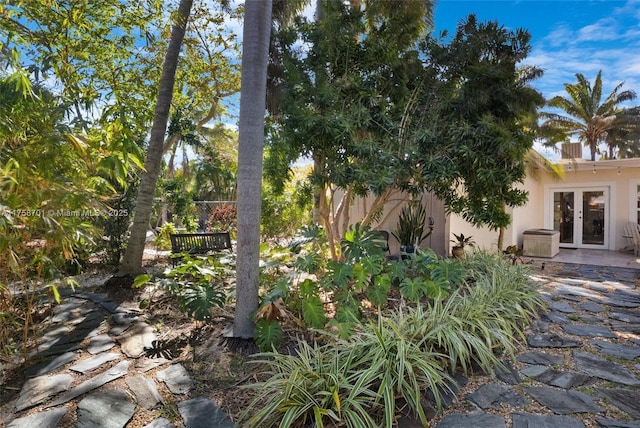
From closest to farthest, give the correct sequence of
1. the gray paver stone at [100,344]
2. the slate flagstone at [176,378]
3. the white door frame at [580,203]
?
1. the slate flagstone at [176,378]
2. the gray paver stone at [100,344]
3. the white door frame at [580,203]

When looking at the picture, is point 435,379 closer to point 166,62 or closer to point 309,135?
point 309,135

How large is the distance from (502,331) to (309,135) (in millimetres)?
3210

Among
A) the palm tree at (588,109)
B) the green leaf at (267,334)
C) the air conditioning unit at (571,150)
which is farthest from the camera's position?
the palm tree at (588,109)

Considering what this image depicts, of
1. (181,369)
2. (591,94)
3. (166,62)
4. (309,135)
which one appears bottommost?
(181,369)

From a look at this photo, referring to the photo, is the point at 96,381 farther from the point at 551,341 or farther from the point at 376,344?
the point at 551,341

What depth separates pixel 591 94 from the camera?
17.5m

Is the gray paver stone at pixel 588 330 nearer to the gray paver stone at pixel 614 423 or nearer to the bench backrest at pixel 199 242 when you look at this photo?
the gray paver stone at pixel 614 423

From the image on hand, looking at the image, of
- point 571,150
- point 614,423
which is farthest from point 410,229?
point 571,150

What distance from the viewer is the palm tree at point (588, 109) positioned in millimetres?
17000

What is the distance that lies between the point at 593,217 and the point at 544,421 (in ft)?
39.4

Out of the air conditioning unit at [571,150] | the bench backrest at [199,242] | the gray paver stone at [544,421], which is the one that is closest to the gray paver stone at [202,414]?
the gray paver stone at [544,421]

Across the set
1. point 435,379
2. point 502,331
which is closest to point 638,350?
point 502,331

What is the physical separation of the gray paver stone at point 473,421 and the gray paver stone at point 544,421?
10cm

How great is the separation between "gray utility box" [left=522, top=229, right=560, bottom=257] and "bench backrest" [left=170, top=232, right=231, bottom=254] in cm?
812
